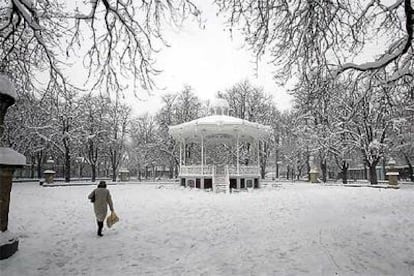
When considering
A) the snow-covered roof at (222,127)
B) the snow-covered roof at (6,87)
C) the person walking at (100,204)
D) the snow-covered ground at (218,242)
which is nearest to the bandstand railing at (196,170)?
the snow-covered roof at (222,127)

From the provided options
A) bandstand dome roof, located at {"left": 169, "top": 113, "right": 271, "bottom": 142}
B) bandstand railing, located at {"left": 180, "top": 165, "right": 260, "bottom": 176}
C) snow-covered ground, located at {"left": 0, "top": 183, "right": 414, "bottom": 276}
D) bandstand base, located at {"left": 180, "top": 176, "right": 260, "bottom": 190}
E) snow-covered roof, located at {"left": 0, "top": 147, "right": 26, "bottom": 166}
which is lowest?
snow-covered ground, located at {"left": 0, "top": 183, "right": 414, "bottom": 276}

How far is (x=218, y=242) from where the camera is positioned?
7.28 meters

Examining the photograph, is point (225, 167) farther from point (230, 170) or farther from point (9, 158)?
point (9, 158)

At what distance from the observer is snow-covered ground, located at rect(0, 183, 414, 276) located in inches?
225

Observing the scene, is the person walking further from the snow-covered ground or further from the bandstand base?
the bandstand base

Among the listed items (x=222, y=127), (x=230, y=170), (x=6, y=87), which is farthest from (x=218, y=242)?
(x=230, y=170)

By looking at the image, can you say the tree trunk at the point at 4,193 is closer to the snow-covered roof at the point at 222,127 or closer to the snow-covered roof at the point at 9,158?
the snow-covered roof at the point at 9,158

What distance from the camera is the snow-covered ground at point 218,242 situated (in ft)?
18.7

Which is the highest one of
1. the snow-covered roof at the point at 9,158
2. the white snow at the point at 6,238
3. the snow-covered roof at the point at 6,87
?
the snow-covered roof at the point at 6,87

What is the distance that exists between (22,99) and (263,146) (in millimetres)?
36582

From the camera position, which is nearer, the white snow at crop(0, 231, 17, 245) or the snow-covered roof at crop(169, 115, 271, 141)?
the white snow at crop(0, 231, 17, 245)

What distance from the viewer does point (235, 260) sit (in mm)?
6094

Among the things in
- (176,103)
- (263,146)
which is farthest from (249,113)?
(176,103)

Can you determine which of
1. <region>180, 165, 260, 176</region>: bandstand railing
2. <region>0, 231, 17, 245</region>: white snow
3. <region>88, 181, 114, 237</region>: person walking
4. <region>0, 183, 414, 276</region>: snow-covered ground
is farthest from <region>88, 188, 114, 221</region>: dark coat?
<region>180, 165, 260, 176</region>: bandstand railing
